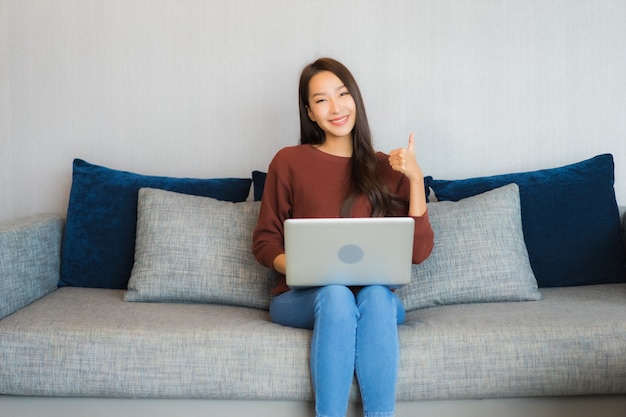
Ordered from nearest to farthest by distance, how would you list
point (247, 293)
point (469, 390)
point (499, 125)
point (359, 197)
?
point (469, 390) → point (359, 197) → point (247, 293) → point (499, 125)

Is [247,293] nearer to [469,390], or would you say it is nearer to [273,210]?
[273,210]

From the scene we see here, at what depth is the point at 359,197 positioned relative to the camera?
2.28m

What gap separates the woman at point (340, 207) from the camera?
1.91 meters

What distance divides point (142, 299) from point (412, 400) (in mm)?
981

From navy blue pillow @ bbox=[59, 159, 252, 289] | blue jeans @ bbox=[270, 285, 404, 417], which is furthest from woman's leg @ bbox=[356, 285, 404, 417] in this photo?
navy blue pillow @ bbox=[59, 159, 252, 289]

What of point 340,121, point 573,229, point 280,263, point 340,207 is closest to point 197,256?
point 280,263

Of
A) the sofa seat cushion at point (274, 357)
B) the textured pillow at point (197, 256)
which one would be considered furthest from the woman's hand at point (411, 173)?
the textured pillow at point (197, 256)

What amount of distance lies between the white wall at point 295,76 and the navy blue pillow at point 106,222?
287mm

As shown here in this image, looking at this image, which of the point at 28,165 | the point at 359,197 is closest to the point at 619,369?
the point at 359,197

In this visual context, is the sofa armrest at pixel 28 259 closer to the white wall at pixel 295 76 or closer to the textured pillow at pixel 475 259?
the white wall at pixel 295 76

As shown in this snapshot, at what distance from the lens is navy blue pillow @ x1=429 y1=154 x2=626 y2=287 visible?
2.57 meters

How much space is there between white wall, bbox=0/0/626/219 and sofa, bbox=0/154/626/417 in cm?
27

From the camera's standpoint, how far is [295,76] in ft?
9.75

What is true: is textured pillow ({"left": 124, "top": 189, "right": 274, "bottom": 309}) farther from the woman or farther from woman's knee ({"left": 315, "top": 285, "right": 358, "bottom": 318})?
woman's knee ({"left": 315, "top": 285, "right": 358, "bottom": 318})
